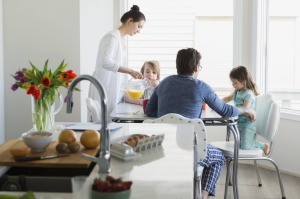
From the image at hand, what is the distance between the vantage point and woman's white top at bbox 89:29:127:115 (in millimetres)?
4102

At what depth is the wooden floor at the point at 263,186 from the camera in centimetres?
409

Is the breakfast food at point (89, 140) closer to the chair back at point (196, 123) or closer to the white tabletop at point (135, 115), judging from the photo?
the chair back at point (196, 123)

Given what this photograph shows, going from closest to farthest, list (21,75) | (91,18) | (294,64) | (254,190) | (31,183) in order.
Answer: (31,183)
(21,75)
(254,190)
(91,18)
(294,64)

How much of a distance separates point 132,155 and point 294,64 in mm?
3490

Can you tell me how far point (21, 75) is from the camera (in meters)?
2.50

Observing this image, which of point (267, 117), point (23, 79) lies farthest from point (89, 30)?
point (23, 79)

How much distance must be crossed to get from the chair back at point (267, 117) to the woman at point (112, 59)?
3.73 feet

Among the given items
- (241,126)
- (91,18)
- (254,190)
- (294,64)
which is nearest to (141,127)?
(241,126)

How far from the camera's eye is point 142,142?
203 centimetres

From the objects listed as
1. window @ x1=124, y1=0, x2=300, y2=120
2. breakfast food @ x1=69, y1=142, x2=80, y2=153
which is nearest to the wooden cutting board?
breakfast food @ x1=69, y1=142, x2=80, y2=153

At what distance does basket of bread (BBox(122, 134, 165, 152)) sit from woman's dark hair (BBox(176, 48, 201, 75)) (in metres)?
1.26

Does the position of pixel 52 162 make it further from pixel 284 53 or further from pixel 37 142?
pixel 284 53

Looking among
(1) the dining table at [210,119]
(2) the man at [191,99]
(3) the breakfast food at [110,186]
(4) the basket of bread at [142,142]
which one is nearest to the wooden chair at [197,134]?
(2) the man at [191,99]

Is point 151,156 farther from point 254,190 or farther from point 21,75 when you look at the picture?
point 254,190
